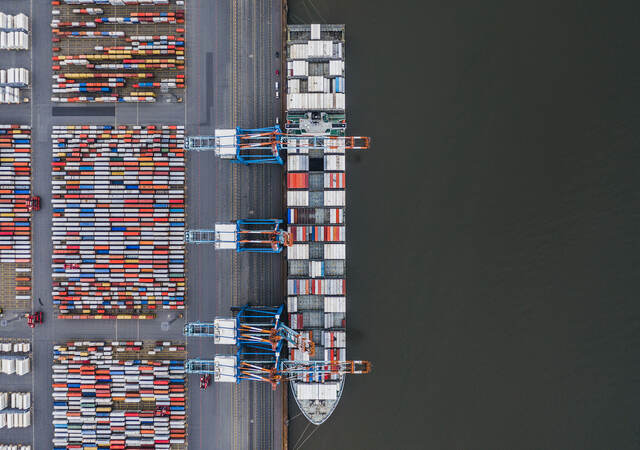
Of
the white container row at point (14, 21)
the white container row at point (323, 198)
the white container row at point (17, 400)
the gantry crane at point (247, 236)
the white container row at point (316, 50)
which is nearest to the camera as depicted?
the gantry crane at point (247, 236)

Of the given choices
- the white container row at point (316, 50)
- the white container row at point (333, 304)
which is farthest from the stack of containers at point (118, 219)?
Answer: the white container row at point (333, 304)

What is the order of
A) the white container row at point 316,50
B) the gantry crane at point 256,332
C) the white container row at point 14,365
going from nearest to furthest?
the gantry crane at point 256,332, the white container row at point 316,50, the white container row at point 14,365

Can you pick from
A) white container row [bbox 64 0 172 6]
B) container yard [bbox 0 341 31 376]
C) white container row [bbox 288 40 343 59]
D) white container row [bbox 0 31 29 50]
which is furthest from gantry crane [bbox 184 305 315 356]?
white container row [bbox 0 31 29 50]

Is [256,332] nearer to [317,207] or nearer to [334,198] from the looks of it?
[317,207]

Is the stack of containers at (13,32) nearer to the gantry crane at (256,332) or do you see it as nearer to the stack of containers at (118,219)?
the stack of containers at (118,219)

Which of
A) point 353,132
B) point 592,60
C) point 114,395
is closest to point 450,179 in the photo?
point 353,132

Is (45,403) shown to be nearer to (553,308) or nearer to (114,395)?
(114,395)
